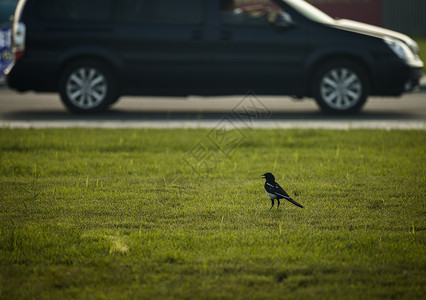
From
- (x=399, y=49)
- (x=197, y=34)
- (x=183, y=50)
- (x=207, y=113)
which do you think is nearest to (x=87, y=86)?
(x=183, y=50)

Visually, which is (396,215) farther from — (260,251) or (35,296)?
(35,296)

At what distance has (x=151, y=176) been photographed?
5.75 metres

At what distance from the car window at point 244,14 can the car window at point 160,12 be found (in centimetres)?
36

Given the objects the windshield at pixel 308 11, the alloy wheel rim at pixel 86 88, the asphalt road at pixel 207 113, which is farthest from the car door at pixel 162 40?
the windshield at pixel 308 11

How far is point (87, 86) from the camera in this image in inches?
396

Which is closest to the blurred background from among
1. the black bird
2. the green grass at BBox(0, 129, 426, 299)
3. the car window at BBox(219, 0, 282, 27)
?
the car window at BBox(219, 0, 282, 27)

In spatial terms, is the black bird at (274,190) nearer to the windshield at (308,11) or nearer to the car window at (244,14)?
the car window at (244,14)

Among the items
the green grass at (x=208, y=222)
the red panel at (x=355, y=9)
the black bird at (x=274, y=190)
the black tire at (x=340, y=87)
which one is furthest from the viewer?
the red panel at (x=355, y=9)

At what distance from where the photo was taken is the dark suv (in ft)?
32.3

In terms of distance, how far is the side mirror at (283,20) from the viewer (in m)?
9.88

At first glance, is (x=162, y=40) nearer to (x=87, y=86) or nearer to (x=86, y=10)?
(x=86, y=10)

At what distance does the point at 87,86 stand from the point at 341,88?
12.6ft

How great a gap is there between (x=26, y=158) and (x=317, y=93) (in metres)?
5.02

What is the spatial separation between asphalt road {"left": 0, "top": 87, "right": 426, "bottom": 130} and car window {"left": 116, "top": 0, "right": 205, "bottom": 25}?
1454 millimetres
